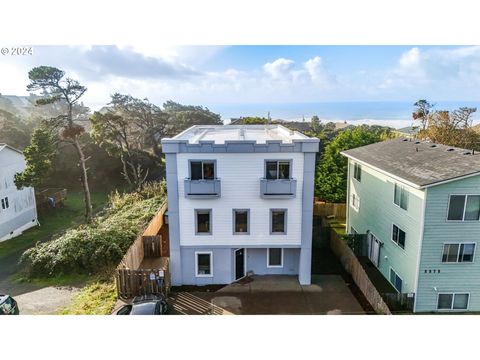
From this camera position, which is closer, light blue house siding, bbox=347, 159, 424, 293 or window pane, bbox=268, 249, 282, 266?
light blue house siding, bbox=347, 159, 424, 293

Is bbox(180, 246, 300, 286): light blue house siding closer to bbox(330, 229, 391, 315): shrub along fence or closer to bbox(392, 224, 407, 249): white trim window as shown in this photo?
bbox(330, 229, 391, 315): shrub along fence

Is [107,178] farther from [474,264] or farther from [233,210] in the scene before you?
[474,264]

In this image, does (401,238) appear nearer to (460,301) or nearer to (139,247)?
(460,301)

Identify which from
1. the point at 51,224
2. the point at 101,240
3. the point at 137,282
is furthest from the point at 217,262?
the point at 51,224

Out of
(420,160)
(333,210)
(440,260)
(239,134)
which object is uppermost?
(239,134)

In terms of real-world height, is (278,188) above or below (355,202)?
above

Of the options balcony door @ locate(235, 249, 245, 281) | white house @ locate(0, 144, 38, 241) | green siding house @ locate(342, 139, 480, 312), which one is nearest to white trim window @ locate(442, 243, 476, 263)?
green siding house @ locate(342, 139, 480, 312)

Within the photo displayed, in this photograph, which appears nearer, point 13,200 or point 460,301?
point 460,301

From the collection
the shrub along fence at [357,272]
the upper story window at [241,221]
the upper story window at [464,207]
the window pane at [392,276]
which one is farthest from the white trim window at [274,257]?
the upper story window at [464,207]
